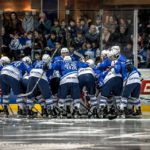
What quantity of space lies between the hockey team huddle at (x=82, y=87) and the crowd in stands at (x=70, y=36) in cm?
232

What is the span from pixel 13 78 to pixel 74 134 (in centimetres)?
623

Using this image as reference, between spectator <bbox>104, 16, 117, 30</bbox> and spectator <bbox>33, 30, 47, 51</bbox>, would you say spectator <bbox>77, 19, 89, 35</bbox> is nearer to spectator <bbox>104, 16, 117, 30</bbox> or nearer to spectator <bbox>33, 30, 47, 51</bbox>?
spectator <bbox>104, 16, 117, 30</bbox>

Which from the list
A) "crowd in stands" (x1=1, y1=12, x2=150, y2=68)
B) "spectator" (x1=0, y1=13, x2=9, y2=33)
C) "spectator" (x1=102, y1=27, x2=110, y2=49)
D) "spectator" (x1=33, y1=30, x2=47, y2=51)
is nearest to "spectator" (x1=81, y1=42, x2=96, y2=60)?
"crowd in stands" (x1=1, y1=12, x2=150, y2=68)

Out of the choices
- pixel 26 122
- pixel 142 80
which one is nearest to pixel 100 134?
pixel 26 122

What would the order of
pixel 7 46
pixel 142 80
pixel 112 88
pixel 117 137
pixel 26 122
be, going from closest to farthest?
pixel 117 137, pixel 26 122, pixel 112 88, pixel 142 80, pixel 7 46

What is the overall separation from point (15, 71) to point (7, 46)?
12.2 feet

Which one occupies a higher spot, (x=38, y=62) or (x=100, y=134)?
(x=38, y=62)

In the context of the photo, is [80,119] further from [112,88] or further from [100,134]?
[100,134]

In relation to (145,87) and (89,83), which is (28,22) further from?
(89,83)

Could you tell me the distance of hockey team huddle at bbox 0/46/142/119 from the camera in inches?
874

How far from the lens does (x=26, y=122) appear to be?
20.8 m

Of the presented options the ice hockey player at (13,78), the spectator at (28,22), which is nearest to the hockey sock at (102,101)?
the ice hockey player at (13,78)

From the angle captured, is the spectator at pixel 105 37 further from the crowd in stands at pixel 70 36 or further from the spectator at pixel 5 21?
the spectator at pixel 5 21

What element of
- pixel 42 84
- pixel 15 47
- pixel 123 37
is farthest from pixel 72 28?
pixel 42 84
